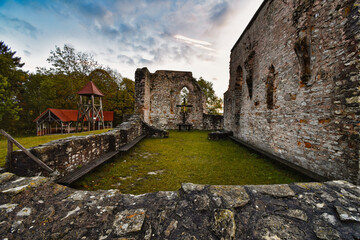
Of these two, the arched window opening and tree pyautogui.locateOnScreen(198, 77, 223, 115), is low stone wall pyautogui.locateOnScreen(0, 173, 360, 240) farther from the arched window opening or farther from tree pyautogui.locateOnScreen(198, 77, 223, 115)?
tree pyautogui.locateOnScreen(198, 77, 223, 115)

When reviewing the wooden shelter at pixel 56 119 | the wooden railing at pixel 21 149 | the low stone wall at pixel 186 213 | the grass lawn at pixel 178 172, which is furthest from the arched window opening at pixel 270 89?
the wooden shelter at pixel 56 119

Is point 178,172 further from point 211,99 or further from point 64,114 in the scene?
point 211,99

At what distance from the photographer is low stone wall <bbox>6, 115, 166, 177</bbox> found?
2625mm

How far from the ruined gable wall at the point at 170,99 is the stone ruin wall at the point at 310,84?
340 inches

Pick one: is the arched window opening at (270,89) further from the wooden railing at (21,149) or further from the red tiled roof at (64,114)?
the red tiled roof at (64,114)

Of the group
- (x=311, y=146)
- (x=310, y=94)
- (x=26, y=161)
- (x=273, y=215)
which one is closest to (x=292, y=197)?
(x=273, y=215)

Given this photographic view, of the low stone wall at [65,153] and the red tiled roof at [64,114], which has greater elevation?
the red tiled roof at [64,114]

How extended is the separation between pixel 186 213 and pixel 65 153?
3535 mm

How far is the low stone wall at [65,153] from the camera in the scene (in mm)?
2625

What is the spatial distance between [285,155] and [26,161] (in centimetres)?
689

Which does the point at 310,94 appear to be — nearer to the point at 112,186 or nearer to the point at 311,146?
the point at 311,146

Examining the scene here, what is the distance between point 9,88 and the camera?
18016 millimetres

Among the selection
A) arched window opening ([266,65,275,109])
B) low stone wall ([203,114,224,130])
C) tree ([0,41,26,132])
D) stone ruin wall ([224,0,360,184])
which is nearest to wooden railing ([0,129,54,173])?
stone ruin wall ([224,0,360,184])

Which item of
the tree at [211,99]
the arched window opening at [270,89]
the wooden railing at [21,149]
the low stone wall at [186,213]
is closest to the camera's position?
the low stone wall at [186,213]
